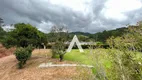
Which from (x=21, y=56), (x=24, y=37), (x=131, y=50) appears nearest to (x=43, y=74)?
(x=21, y=56)

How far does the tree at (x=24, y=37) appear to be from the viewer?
82.3 ft

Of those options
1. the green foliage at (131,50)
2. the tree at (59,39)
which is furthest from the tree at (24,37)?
the green foliage at (131,50)

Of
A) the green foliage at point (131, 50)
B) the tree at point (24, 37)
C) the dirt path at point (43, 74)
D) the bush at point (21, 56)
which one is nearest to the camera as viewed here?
the green foliage at point (131, 50)

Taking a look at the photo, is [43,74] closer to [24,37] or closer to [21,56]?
[21,56]

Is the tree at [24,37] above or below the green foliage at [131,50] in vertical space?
above

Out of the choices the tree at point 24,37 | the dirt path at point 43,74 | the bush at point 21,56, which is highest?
the tree at point 24,37

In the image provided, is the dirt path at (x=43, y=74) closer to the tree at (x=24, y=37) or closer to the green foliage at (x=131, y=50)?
the tree at (x=24, y=37)

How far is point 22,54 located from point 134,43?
53.9 ft

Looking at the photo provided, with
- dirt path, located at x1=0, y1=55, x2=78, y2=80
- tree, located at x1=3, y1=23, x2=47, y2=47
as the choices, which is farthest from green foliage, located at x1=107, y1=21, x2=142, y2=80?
tree, located at x1=3, y1=23, x2=47, y2=47

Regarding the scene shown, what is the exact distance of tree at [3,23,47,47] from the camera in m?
25.1

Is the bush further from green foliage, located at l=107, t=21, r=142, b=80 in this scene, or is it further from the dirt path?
green foliage, located at l=107, t=21, r=142, b=80

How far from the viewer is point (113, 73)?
23.5ft

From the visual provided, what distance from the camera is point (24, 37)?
83.2 feet

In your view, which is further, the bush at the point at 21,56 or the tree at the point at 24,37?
the tree at the point at 24,37
